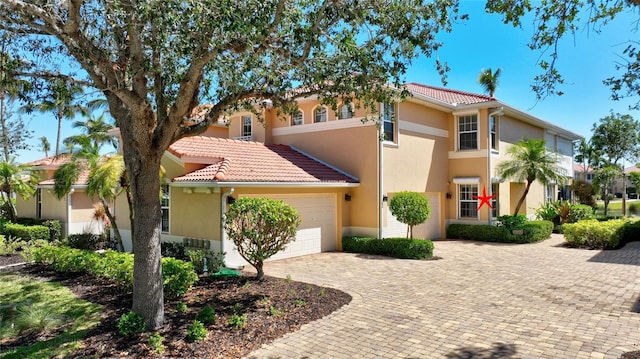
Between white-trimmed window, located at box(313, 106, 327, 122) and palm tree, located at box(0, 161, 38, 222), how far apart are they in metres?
15.4

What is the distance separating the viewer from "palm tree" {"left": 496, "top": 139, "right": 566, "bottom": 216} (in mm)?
19312

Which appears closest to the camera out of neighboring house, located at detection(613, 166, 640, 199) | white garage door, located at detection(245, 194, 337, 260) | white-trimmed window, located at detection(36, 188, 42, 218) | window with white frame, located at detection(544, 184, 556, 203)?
white garage door, located at detection(245, 194, 337, 260)

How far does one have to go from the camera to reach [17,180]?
2105cm

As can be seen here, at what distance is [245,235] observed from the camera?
1025 centimetres

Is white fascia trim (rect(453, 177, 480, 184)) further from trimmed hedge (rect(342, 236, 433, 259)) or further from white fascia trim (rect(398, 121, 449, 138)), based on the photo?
trimmed hedge (rect(342, 236, 433, 259))

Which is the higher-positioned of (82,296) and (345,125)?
(345,125)

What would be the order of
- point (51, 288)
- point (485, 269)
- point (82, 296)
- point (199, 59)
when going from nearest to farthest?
point (199, 59)
point (82, 296)
point (51, 288)
point (485, 269)

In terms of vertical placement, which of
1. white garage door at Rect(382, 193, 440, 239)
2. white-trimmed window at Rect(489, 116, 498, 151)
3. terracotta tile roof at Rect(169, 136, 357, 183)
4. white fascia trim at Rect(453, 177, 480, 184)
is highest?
white-trimmed window at Rect(489, 116, 498, 151)

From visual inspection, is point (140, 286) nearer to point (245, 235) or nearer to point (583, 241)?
point (245, 235)

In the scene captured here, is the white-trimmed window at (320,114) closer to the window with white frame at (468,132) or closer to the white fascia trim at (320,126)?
the white fascia trim at (320,126)

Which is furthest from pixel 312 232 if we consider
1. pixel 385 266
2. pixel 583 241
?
pixel 583 241

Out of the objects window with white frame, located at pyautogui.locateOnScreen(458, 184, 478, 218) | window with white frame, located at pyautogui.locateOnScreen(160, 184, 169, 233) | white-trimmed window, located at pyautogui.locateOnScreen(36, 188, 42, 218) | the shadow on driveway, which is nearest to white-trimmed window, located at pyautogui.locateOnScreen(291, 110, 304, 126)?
window with white frame, located at pyautogui.locateOnScreen(160, 184, 169, 233)

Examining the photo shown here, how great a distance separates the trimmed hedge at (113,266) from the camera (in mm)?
9156

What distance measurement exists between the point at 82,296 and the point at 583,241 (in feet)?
60.6
